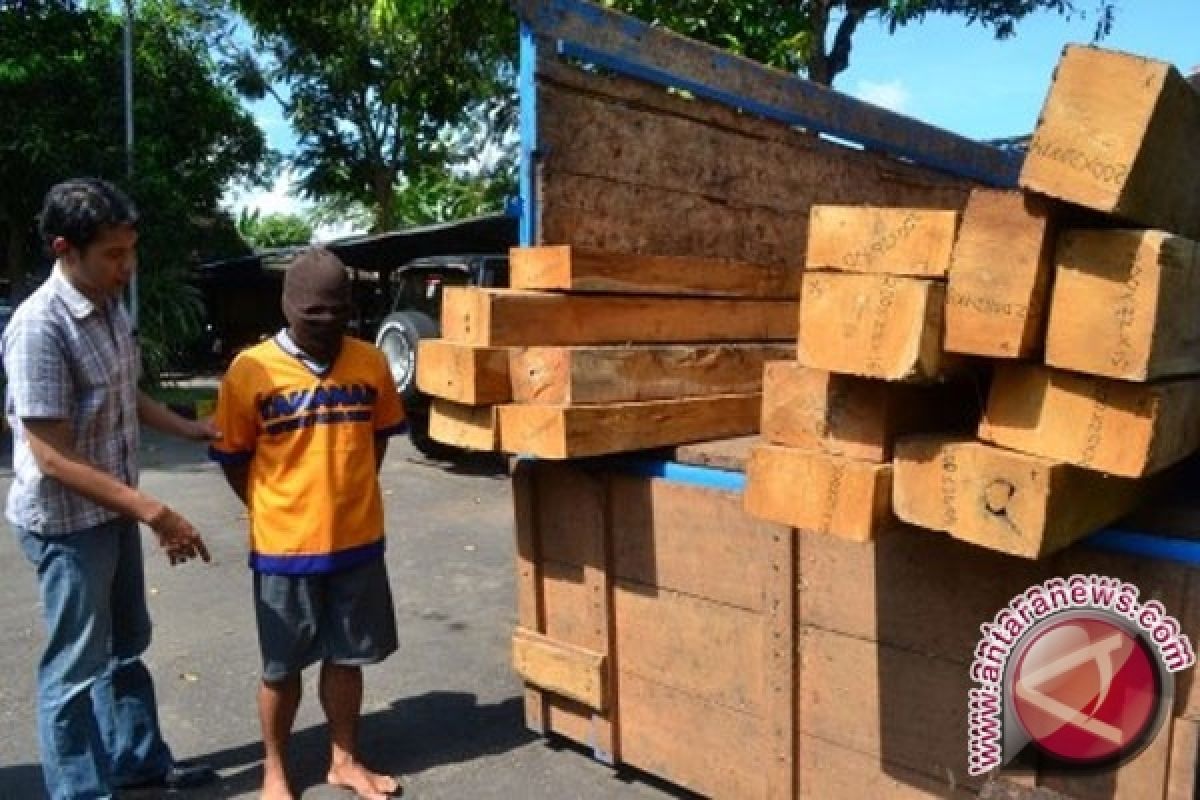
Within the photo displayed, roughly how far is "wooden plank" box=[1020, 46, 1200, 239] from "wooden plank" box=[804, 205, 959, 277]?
0.68 feet

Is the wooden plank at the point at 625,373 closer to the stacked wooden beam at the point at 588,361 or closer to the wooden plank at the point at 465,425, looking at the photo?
the stacked wooden beam at the point at 588,361

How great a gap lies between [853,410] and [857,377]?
75 mm

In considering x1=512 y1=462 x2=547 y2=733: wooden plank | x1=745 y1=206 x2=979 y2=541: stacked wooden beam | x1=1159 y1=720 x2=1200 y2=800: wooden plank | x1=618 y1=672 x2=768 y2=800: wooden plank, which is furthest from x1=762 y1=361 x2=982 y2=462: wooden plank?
x1=512 y1=462 x2=547 y2=733: wooden plank

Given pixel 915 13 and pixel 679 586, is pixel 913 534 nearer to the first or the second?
pixel 679 586

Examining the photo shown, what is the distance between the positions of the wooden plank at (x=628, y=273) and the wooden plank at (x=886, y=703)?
1183mm

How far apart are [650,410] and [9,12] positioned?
14.6m

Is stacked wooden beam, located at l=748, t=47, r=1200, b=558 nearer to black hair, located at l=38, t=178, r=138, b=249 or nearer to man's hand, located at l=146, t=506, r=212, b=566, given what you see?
man's hand, located at l=146, t=506, r=212, b=566

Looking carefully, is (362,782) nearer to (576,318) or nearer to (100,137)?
(576,318)

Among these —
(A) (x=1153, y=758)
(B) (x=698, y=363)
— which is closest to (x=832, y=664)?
(A) (x=1153, y=758)

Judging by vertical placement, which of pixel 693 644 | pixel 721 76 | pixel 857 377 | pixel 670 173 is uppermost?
pixel 721 76

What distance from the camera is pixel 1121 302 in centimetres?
167

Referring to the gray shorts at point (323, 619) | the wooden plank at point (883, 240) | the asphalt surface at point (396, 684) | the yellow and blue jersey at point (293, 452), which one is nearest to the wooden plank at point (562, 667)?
the asphalt surface at point (396, 684)

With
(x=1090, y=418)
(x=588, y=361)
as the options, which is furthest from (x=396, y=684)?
(x=1090, y=418)

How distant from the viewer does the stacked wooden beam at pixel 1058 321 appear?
65.2 inches
